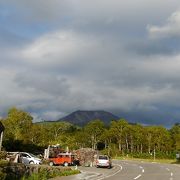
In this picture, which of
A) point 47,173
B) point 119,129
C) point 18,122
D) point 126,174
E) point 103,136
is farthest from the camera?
point 103,136

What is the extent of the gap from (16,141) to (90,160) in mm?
14140

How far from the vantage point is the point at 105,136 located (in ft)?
437

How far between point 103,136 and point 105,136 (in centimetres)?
130

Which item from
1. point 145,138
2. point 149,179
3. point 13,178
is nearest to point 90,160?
point 149,179

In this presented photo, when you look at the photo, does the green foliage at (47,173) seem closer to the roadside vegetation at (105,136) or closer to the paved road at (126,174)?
the paved road at (126,174)

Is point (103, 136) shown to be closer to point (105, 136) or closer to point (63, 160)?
point (105, 136)

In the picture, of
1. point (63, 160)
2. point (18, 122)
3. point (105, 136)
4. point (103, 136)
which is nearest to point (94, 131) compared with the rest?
point (103, 136)

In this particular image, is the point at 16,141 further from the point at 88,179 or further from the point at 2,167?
the point at 2,167

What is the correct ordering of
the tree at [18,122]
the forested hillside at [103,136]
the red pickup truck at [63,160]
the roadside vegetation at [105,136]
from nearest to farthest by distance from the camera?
the red pickup truck at [63,160] < the tree at [18,122] < the roadside vegetation at [105,136] < the forested hillside at [103,136]

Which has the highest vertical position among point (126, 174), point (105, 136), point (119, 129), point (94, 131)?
point (94, 131)

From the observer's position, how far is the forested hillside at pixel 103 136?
271ft

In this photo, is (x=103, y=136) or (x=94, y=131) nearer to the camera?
(x=103, y=136)

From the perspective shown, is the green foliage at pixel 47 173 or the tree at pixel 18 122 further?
the tree at pixel 18 122

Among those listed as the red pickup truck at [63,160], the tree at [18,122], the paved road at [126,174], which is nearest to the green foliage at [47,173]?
the paved road at [126,174]
